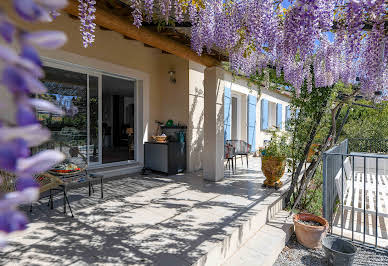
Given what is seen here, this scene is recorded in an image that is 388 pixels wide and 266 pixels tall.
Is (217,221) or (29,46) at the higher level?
(29,46)

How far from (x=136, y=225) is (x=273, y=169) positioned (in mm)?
2580

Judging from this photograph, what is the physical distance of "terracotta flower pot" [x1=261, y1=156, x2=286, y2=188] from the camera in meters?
4.08

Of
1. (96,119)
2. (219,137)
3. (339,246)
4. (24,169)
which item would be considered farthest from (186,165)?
(24,169)

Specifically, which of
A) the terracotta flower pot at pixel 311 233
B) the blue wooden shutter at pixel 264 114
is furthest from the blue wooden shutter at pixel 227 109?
the terracotta flower pot at pixel 311 233

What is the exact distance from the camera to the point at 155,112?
5555 mm

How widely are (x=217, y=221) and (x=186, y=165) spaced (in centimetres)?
274

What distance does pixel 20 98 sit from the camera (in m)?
0.29

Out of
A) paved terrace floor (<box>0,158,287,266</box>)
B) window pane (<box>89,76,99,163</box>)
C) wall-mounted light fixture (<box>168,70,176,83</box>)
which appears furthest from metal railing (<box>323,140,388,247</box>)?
window pane (<box>89,76,99,163</box>)

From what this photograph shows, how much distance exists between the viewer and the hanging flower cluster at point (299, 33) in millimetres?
2152

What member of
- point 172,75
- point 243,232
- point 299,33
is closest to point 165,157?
point 172,75

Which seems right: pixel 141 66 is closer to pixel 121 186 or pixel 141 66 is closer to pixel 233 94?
pixel 121 186

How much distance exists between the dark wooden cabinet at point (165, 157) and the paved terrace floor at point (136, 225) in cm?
81

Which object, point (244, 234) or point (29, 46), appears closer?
point (29, 46)

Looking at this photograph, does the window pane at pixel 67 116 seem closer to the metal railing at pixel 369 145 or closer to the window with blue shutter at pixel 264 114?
the window with blue shutter at pixel 264 114
